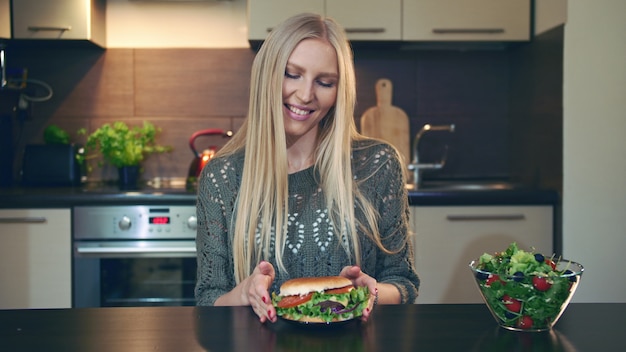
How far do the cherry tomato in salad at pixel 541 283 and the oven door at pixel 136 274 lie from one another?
188 cm

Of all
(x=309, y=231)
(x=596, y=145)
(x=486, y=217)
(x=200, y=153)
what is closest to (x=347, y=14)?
(x=200, y=153)

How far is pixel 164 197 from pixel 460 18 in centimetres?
136

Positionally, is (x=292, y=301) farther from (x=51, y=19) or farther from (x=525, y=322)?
(x=51, y=19)

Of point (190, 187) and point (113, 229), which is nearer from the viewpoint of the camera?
point (113, 229)

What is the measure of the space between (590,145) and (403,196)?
49.7 inches

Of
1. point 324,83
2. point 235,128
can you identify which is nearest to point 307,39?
point 324,83

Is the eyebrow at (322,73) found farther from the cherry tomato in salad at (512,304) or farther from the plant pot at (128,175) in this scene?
the plant pot at (128,175)

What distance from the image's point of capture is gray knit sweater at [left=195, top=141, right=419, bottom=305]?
1.70 meters

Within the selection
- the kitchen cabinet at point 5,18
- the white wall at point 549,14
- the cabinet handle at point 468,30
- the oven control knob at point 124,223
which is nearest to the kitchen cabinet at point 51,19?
the kitchen cabinet at point 5,18

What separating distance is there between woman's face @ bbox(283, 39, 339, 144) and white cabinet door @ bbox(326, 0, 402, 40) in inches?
53.5

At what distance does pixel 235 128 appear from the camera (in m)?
3.37

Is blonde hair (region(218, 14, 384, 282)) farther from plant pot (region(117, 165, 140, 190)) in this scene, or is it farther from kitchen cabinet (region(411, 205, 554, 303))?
plant pot (region(117, 165, 140, 190))

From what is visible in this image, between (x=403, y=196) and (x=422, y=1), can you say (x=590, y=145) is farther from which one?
(x=403, y=196)

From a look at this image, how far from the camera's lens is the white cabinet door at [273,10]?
3.01 meters
